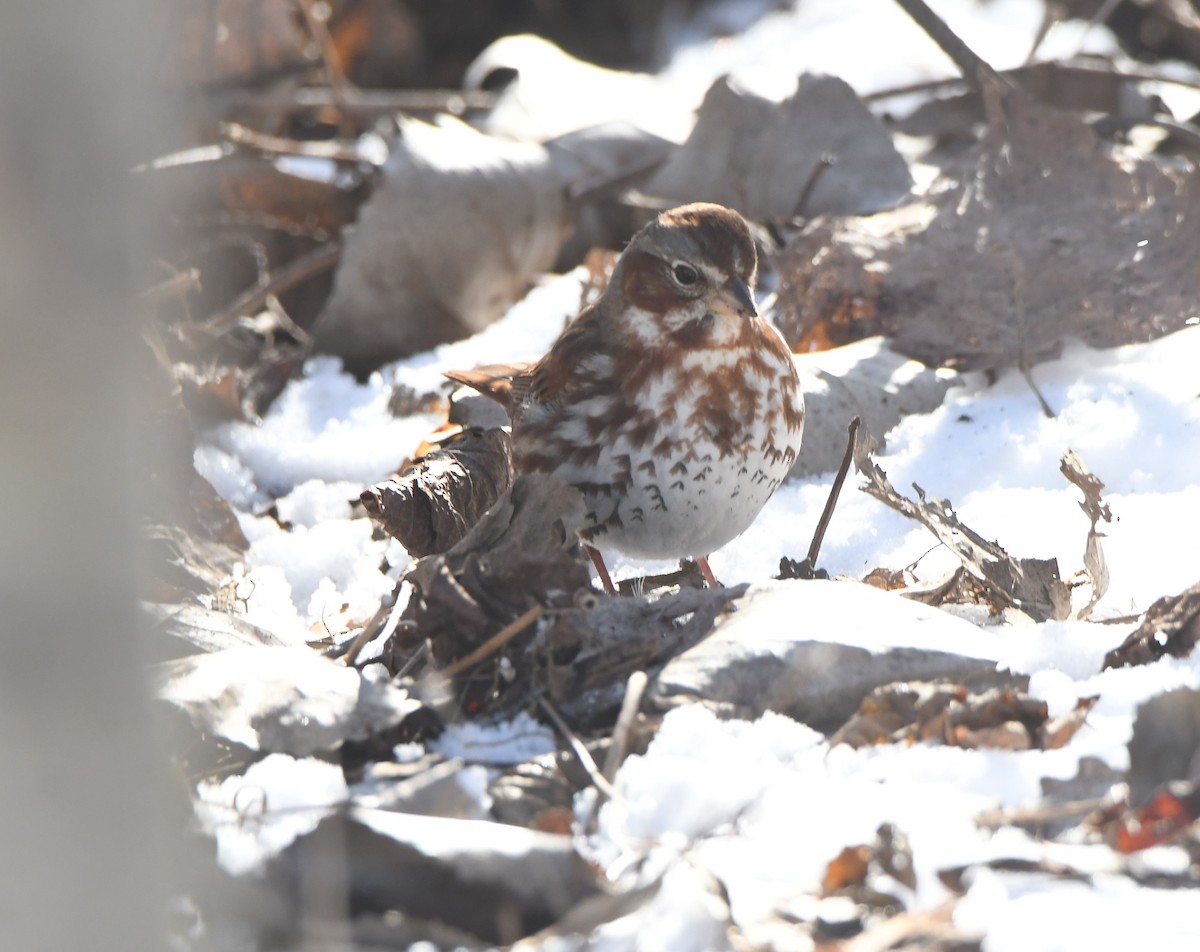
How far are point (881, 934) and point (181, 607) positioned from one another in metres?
1.58

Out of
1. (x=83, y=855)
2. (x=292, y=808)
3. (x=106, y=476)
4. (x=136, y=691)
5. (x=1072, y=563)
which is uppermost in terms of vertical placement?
(x=106, y=476)

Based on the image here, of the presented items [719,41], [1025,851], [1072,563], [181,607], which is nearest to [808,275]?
[1072,563]

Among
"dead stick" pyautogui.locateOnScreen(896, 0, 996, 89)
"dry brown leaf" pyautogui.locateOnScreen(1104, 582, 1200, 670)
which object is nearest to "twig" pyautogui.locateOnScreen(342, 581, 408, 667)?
"dry brown leaf" pyautogui.locateOnScreen(1104, 582, 1200, 670)

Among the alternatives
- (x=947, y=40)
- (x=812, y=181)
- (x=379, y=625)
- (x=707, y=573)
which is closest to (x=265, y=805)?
(x=379, y=625)

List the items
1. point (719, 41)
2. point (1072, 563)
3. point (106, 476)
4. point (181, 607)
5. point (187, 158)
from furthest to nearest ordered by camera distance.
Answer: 1. point (719, 41)
2. point (187, 158)
3. point (1072, 563)
4. point (181, 607)
5. point (106, 476)

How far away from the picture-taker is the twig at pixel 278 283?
5312 mm

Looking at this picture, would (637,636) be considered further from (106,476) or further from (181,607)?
(106,476)

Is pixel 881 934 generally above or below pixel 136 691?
below

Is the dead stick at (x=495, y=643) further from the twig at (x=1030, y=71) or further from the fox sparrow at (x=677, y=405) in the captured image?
the twig at (x=1030, y=71)

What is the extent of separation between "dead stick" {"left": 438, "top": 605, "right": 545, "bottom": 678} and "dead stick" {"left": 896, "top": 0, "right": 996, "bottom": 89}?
312 cm

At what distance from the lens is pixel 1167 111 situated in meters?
5.85

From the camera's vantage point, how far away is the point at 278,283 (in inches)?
211

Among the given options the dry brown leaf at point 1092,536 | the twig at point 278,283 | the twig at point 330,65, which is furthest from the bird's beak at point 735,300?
the twig at point 330,65

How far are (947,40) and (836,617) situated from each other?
3.10 metres
